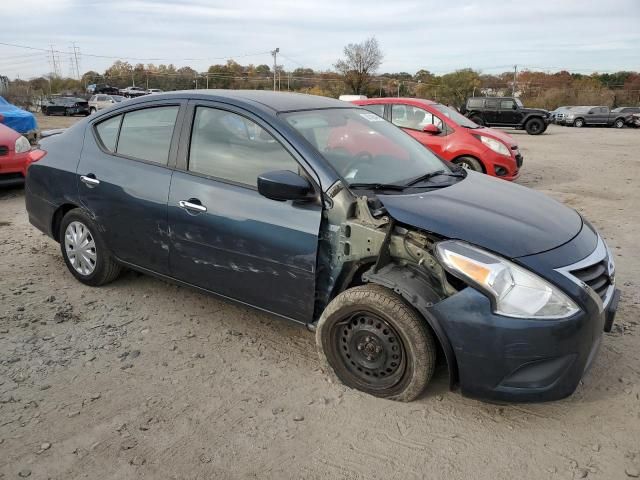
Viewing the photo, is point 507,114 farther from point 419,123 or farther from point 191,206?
point 191,206

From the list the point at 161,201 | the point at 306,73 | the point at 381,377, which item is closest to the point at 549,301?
the point at 381,377

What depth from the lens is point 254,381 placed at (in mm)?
2977

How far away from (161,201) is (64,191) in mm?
1170

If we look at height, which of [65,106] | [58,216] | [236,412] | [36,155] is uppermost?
[36,155]

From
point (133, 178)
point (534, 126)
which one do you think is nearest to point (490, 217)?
point (133, 178)

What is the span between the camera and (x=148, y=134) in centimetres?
364

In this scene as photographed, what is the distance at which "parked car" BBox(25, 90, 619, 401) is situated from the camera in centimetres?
240

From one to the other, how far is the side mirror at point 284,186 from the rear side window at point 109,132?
164 centimetres

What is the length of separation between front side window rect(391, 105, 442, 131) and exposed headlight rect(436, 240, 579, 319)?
6668 millimetres

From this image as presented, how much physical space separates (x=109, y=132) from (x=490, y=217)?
288 cm

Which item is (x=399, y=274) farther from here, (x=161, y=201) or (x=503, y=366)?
(x=161, y=201)

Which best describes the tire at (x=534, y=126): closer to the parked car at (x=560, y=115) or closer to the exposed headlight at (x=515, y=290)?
the parked car at (x=560, y=115)

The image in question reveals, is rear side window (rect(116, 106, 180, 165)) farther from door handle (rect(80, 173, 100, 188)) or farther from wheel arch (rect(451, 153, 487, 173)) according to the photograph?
wheel arch (rect(451, 153, 487, 173))

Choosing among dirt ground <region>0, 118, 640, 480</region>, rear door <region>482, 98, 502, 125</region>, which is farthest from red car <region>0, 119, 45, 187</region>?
rear door <region>482, 98, 502, 125</region>
